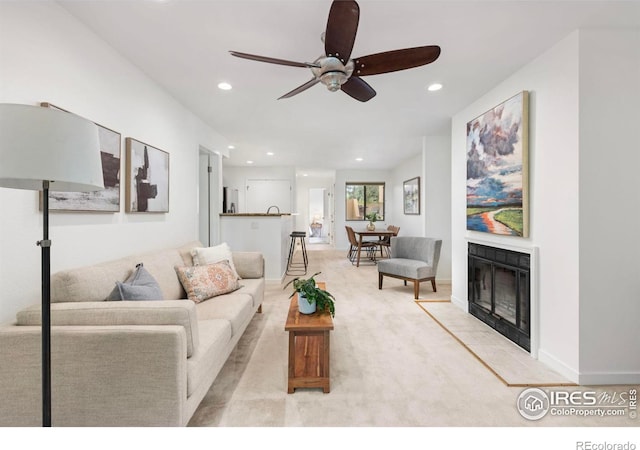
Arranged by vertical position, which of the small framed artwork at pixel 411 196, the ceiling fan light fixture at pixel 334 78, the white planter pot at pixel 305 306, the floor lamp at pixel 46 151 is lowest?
the white planter pot at pixel 305 306

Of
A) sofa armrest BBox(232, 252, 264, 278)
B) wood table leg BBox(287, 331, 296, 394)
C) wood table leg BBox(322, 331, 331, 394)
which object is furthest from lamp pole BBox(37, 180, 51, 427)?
sofa armrest BBox(232, 252, 264, 278)

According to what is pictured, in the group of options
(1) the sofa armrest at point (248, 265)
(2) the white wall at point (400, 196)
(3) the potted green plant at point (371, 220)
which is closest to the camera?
(1) the sofa armrest at point (248, 265)

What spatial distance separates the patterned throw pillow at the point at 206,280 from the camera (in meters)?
2.53

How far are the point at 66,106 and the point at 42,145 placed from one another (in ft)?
3.82

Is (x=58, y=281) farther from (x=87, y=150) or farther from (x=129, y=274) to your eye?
(x=87, y=150)

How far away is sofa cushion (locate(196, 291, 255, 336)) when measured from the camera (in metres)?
2.16

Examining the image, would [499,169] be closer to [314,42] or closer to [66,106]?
[314,42]

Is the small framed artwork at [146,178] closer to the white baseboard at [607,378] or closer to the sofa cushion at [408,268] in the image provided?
the sofa cushion at [408,268]

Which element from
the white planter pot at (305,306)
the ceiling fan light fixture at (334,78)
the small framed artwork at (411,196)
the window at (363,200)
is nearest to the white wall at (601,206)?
the ceiling fan light fixture at (334,78)

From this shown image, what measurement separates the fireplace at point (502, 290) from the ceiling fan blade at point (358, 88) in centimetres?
187

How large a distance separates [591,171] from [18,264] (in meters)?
3.53

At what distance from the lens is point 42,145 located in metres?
1.03

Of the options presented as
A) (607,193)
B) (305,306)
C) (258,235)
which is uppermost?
(607,193)

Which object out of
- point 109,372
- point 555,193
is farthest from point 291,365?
point 555,193
